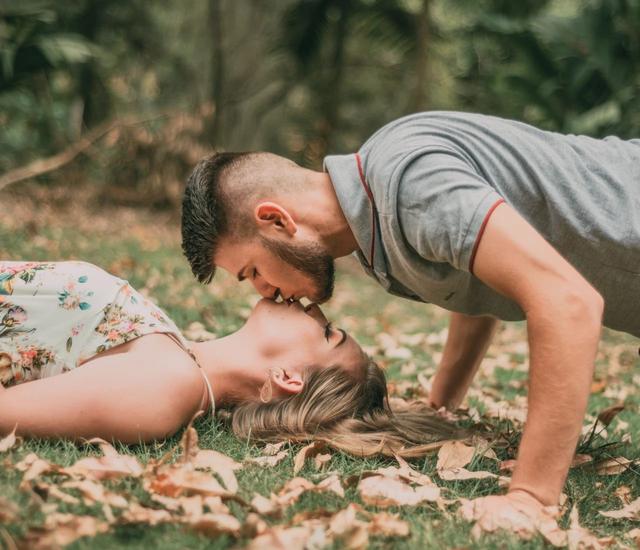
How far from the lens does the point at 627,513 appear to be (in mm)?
2256

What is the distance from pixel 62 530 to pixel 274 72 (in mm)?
9854

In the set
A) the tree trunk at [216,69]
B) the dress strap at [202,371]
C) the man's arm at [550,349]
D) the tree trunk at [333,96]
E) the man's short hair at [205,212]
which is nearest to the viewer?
the man's arm at [550,349]

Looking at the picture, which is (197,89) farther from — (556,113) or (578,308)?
(578,308)

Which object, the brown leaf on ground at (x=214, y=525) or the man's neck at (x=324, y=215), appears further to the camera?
the man's neck at (x=324, y=215)

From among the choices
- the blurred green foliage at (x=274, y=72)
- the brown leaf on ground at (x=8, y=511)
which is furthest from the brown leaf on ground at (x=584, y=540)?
the blurred green foliage at (x=274, y=72)

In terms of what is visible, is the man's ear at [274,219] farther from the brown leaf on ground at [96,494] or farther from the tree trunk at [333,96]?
the tree trunk at [333,96]

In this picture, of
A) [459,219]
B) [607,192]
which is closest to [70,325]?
[459,219]

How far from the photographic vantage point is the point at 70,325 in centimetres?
256

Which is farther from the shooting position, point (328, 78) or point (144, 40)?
point (144, 40)

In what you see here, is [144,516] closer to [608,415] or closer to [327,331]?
[327,331]

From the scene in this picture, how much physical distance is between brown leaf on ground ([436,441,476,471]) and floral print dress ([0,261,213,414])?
2.50 feet

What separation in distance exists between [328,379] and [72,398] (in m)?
0.82

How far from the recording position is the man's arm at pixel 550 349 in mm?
2012

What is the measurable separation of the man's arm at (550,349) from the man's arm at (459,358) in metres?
1.23
